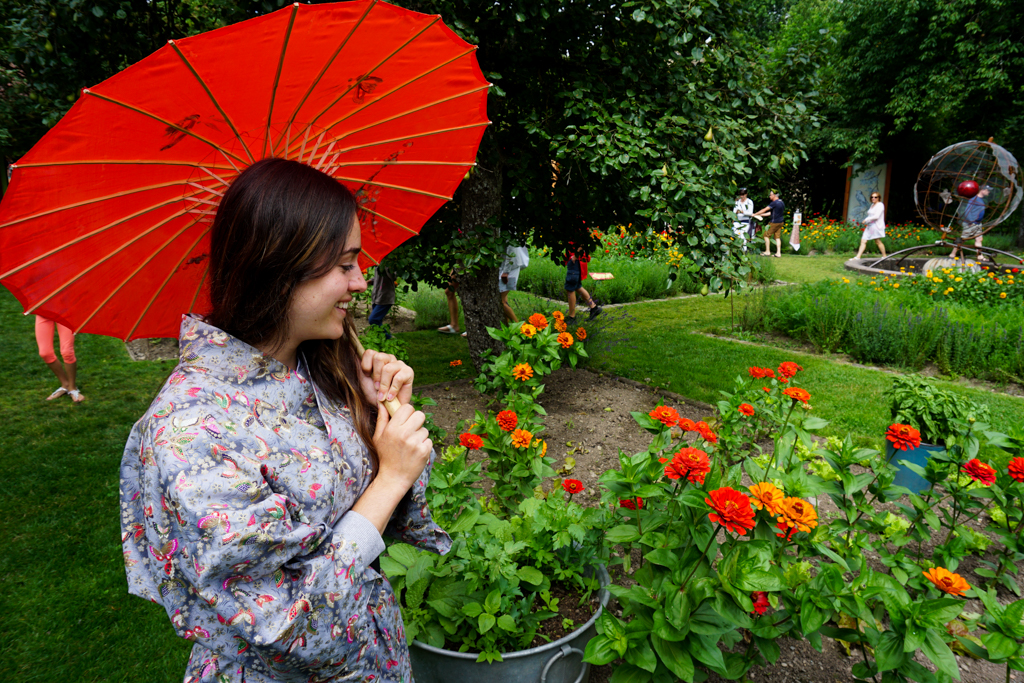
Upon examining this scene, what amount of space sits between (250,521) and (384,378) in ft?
1.66

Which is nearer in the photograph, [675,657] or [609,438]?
[675,657]

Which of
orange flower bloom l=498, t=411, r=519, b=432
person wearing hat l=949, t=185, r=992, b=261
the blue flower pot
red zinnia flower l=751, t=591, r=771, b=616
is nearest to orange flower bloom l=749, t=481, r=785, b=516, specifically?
red zinnia flower l=751, t=591, r=771, b=616

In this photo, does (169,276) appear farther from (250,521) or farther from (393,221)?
(250,521)

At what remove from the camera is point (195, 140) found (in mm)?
1237

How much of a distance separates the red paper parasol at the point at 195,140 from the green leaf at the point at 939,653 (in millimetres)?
1888

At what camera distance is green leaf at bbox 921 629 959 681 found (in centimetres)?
148

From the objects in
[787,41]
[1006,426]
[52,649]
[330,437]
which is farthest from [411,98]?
[787,41]

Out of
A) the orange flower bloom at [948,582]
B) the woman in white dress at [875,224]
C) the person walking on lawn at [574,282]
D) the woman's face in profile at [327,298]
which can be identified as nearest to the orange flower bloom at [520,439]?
the woman's face in profile at [327,298]

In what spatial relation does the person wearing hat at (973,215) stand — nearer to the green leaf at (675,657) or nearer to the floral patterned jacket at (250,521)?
the green leaf at (675,657)

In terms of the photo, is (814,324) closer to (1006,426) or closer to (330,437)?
(1006,426)

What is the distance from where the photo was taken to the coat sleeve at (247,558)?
844mm

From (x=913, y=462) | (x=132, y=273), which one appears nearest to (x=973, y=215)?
(x=913, y=462)

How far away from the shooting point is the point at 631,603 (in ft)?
5.67

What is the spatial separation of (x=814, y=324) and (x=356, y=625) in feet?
22.6
